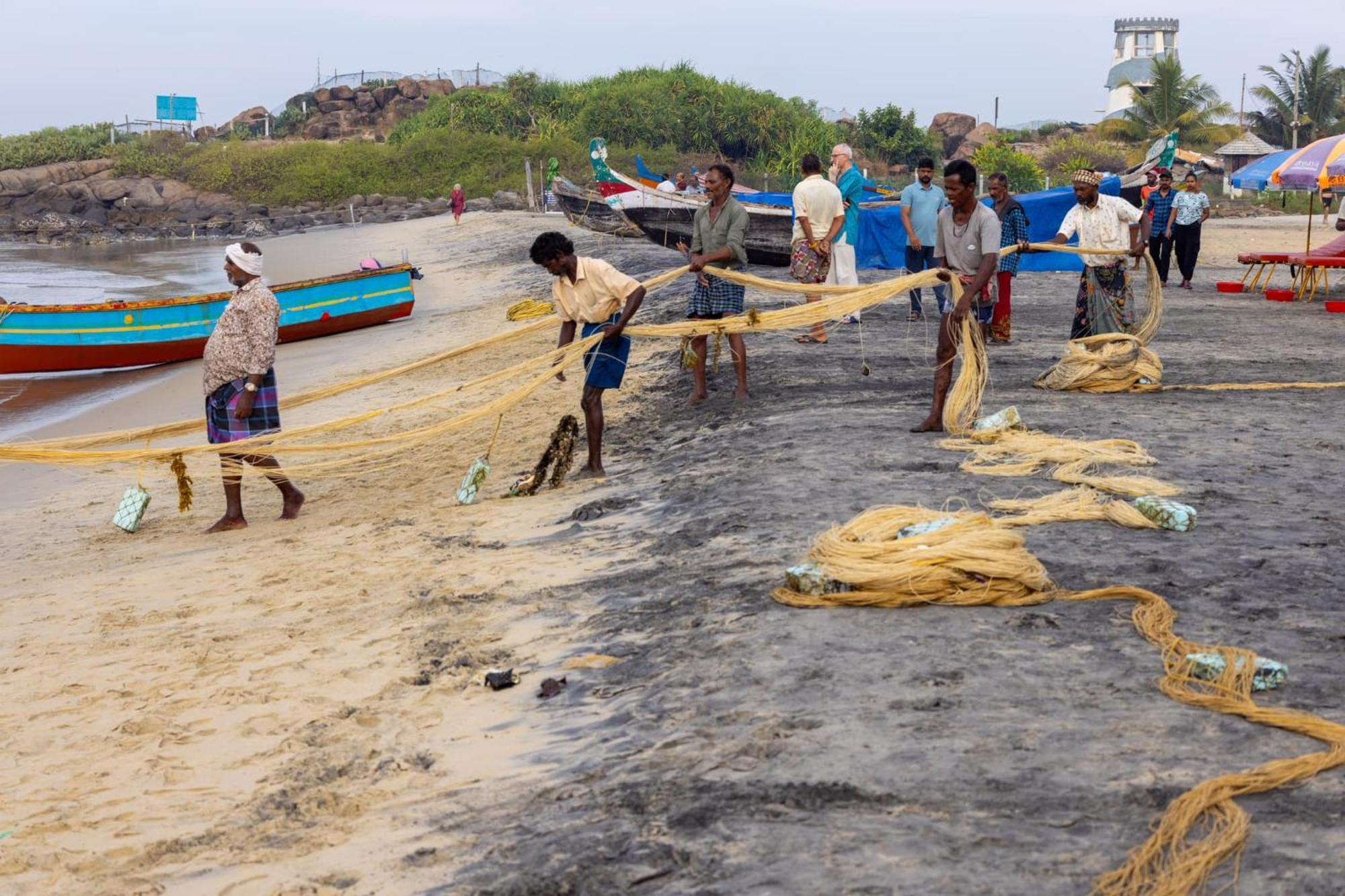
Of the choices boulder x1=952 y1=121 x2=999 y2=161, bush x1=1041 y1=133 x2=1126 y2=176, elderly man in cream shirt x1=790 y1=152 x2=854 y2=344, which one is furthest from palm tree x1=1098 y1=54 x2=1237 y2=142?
elderly man in cream shirt x1=790 y1=152 x2=854 y2=344

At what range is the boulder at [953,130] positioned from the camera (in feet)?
190

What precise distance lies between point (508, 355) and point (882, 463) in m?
6.58

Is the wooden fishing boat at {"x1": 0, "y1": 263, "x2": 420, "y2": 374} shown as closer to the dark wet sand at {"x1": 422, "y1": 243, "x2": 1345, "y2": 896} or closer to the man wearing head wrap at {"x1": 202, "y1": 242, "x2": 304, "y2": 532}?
the man wearing head wrap at {"x1": 202, "y1": 242, "x2": 304, "y2": 532}

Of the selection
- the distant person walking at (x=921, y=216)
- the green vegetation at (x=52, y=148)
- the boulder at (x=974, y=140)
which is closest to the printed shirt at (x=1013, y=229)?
the distant person walking at (x=921, y=216)

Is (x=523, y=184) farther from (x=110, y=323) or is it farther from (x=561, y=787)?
(x=561, y=787)

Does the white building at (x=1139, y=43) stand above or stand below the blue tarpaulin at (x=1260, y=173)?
above

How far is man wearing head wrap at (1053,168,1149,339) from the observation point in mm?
7996

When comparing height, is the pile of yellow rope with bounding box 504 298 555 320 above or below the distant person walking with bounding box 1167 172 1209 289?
below

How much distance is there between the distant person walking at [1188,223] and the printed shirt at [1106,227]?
7331 millimetres

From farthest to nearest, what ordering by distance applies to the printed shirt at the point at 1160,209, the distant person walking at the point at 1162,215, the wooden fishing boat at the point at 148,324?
the printed shirt at the point at 1160,209, the distant person walking at the point at 1162,215, the wooden fishing boat at the point at 148,324

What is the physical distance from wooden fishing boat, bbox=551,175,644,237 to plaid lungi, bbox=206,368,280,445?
52.9 ft

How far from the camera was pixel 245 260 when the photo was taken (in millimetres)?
6551

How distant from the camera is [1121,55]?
91500 mm

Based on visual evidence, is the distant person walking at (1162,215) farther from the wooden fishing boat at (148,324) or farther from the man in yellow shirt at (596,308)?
the man in yellow shirt at (596,308)
